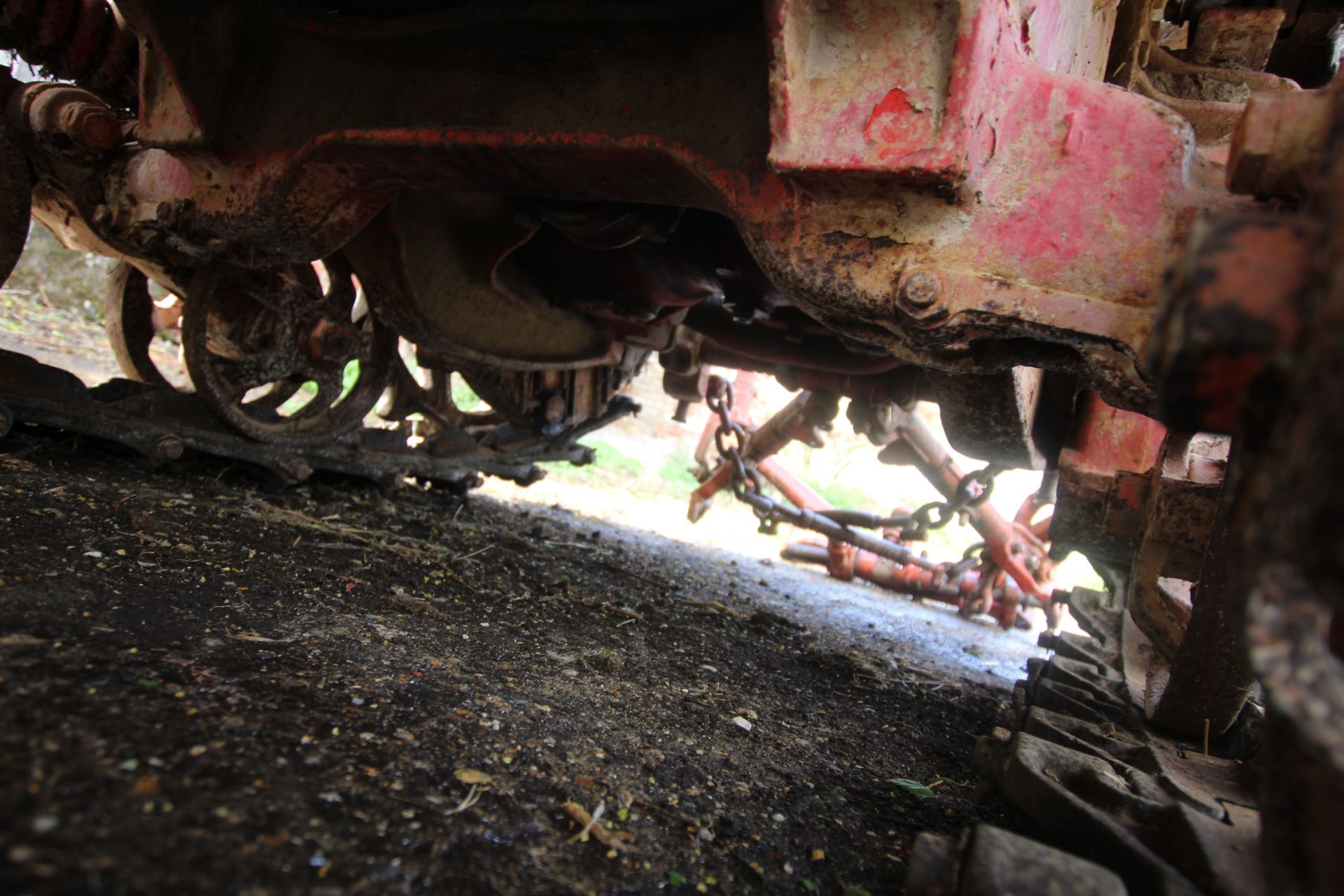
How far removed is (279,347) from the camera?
2.44 metres

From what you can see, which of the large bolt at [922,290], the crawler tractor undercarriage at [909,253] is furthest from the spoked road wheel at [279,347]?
the large bolt at [922,290]

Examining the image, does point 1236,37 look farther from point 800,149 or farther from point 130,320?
point 130,320

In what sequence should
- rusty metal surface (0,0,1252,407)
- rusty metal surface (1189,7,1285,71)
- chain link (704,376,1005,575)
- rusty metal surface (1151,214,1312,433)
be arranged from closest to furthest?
1. rusty metal surface (1151,214,1312,433)
2. rusty metal surface (0,0,1252,407)
3. rusty metal surface (1189,7,1285,71)
4. chain link (704,376,1005,575)

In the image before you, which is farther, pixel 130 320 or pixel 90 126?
pixel 130 320

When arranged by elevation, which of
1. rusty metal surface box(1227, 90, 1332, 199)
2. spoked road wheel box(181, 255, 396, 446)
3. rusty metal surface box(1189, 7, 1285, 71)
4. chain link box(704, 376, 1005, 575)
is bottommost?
chain link box(704, 376, 1005, 575)

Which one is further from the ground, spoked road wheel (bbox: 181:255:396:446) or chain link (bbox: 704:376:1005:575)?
spoked road wheel (bbox: 181:255:396:446)

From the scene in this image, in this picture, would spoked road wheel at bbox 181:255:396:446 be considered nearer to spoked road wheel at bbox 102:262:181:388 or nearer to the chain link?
spoked road wheel at bbox 102:262:181:388

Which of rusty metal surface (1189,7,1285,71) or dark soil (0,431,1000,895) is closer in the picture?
dark soil (0,431,1000,895)

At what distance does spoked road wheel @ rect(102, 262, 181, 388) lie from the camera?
8.89ft

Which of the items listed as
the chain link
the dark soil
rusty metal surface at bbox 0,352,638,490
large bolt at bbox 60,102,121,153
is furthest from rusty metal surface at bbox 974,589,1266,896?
large bolt at bbox 60,102,121,153

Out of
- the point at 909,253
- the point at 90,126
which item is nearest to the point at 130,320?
the point at 90,126

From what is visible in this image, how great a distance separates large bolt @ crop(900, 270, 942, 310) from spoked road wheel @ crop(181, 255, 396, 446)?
188 centimetres

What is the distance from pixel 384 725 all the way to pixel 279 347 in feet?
5.76

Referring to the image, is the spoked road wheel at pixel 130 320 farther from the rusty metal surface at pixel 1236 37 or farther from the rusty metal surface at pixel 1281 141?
the rusty metal surface at pixel 1236 37
